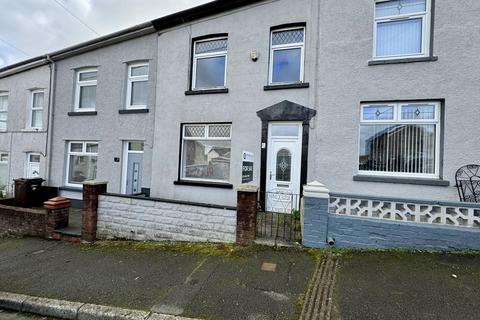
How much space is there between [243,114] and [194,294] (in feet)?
17.3

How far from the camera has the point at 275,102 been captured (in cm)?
750

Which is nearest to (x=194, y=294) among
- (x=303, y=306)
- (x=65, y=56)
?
(x=303, y=306)

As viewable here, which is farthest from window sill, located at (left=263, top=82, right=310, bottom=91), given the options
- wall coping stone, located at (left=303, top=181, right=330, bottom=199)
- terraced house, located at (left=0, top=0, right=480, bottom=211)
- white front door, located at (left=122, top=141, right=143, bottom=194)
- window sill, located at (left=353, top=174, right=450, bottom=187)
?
white front door, located at (left=122, top=141, right=143, bottom=194)

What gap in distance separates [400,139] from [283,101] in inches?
119

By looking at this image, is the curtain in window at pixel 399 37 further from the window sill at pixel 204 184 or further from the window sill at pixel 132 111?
the window sill at pixel 132 111

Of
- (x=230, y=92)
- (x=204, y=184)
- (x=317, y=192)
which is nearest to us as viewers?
(x=317, y=192)

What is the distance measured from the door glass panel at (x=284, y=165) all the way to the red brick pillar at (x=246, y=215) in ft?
8.66

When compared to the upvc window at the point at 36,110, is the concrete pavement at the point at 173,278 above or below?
below

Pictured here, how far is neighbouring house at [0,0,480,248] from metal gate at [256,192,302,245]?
0.14 meters

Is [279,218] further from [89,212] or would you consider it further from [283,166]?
[89,212]

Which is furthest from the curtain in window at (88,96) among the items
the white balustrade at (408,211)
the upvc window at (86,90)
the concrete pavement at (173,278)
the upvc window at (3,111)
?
the white balustrade at (408,211)

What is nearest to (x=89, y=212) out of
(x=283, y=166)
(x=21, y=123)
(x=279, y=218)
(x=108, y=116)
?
(x=279, y=218)

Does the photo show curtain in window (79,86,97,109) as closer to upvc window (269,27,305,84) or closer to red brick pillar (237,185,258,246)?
upvc window (269,27,305,84)

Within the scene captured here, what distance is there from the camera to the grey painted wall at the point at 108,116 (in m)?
9.32
